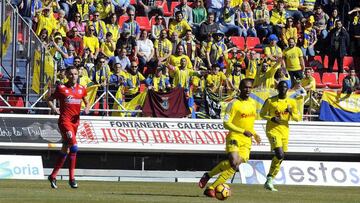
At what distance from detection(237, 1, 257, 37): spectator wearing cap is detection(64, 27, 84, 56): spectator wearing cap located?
6247 mm

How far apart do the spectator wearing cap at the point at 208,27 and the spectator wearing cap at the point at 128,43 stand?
2625 mm

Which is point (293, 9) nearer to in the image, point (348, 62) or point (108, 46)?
point (348, 62)

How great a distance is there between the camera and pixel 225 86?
99.9 ft

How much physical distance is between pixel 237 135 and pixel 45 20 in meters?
13.8

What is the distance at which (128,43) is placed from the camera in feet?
105

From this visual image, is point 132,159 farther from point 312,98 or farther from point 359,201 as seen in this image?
point 359,201

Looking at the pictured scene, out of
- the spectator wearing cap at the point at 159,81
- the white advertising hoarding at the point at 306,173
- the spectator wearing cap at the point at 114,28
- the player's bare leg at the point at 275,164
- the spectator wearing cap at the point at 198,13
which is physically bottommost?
the white advertising hoarding at the point at 306,173

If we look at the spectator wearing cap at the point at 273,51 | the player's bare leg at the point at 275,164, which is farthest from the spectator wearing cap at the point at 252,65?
the player's bare leg at the point at 275,164

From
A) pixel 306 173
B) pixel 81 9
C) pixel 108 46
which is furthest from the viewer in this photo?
pixel 81 9

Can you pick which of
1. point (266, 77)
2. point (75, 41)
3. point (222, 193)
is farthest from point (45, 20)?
point (222, 193)

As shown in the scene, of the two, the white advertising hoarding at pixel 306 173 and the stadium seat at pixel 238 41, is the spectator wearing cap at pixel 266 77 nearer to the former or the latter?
the white advertising hoarding at pixel 306 173

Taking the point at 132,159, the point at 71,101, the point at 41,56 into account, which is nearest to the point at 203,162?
the point at 132,159

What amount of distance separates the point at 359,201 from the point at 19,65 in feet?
42.7

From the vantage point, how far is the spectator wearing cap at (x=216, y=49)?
3247 centimetres
